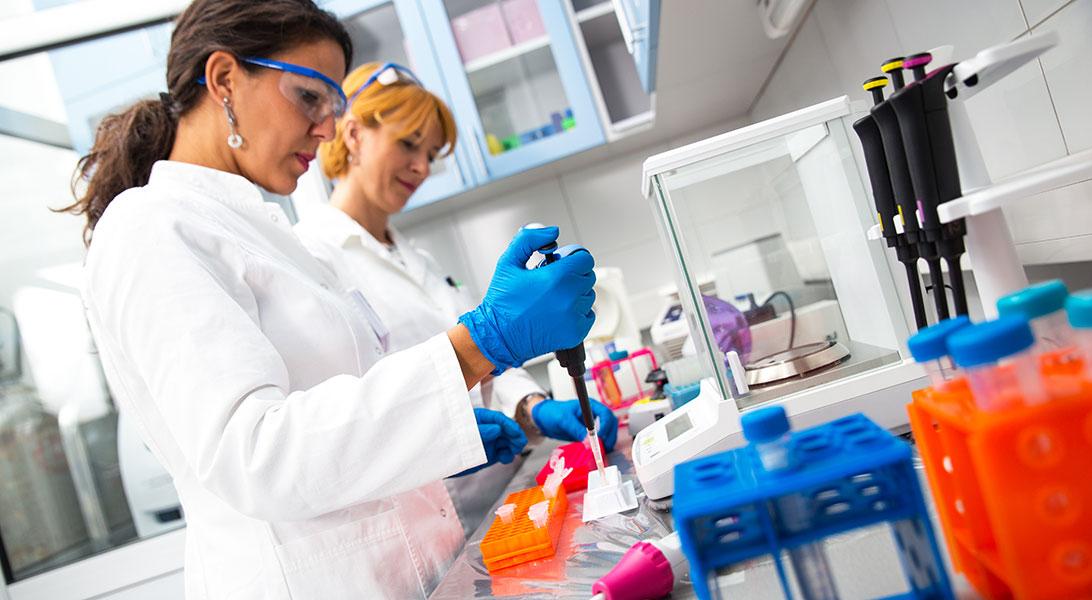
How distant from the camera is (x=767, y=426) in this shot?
0.45m

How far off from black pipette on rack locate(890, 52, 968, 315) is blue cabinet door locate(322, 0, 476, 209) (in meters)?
2.02

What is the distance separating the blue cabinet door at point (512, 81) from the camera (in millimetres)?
2504

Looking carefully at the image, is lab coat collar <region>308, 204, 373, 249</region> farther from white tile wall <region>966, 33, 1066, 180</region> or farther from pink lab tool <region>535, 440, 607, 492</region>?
white tile wall <region>966, 33, 1066, 180</region>

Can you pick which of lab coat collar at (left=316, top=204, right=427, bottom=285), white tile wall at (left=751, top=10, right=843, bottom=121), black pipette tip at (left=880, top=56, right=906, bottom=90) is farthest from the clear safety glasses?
black pipette tip at (left=880, top=56, right=906, bottom=90)

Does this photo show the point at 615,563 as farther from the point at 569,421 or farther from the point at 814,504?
the point at 569,421

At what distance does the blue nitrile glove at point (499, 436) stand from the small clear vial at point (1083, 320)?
1.04 meters

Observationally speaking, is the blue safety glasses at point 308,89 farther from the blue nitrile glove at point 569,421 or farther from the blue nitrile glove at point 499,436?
the blue nitrile glove at point 569,421

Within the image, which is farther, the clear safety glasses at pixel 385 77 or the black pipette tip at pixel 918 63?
the clear safety glasses at pixel 385 77

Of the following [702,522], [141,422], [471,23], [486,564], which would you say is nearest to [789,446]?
[702,522]

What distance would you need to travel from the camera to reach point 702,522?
0.46m

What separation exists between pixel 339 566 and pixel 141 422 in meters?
0.34

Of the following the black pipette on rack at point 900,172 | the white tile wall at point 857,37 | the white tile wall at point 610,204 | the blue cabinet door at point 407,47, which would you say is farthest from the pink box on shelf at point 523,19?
the black pipette on rack at point 900,172

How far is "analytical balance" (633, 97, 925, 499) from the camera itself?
2.93 ft

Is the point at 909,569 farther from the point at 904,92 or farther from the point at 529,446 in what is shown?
the point at 529,446
